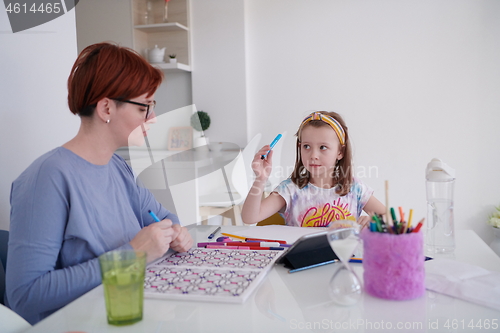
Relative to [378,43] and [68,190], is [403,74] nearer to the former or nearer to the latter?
[378,43]

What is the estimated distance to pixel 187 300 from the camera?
808 millimetres

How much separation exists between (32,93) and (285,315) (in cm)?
120

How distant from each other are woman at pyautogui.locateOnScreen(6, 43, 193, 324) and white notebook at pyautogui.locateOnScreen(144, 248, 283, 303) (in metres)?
0.05

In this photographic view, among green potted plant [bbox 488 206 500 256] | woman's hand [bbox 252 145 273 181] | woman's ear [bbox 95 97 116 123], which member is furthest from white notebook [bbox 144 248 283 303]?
green potted plant [bbox 488 206 500 256]

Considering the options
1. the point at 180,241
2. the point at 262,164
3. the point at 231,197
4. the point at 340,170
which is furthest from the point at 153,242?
the point at 231,197

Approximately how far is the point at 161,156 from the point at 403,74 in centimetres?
209

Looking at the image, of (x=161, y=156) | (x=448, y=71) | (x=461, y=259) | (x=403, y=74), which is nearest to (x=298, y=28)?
(x=403, y=74)

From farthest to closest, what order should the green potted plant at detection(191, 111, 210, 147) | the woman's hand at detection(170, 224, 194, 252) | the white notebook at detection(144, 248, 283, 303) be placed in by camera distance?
1. the green potted plant at detection(191, 111, 210, 147)
2. the woman's hand at detection(170, 224, 194, 252)
3. the white notebook at detection(144, 248, 283, 303)

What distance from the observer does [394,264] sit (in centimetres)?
75

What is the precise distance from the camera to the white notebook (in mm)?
815

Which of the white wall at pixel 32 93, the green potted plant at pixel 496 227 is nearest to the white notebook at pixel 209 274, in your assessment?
the white wall at pixel 32 93

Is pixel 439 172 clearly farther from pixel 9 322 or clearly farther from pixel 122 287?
pixel 9 322

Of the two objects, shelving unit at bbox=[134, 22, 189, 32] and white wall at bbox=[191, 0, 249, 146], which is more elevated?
shelving unit at bbox=[134, 22, 189, 32]

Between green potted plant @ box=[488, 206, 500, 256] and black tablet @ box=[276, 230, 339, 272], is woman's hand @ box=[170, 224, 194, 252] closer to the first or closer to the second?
black tablet @ box=[276, 230, 339, 272]
